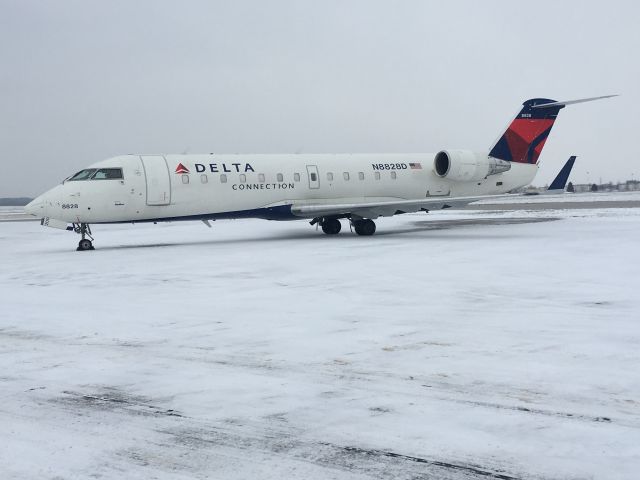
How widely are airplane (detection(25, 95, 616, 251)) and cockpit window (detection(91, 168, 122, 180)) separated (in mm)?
29

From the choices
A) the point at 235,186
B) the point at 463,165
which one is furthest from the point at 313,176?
the point at 463,165

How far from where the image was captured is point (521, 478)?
354 cm

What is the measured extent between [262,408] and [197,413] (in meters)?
0.46

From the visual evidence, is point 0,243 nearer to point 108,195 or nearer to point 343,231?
point 108,195

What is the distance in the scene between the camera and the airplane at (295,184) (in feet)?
64.5

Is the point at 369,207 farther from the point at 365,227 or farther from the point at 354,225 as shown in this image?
the point at 354,225

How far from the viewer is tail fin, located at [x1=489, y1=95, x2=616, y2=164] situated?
89.8 ft

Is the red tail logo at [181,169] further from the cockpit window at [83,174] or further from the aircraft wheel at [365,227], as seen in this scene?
the aircraft wheel at [365,227]

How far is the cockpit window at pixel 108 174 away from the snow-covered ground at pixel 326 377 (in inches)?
329

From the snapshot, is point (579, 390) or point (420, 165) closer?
point (579, 390)

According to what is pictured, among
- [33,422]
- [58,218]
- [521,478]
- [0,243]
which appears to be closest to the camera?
[521,478]

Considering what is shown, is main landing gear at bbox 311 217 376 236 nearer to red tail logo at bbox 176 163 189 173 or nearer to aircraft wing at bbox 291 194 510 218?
aircraft wing at bbox 291 194 510 218

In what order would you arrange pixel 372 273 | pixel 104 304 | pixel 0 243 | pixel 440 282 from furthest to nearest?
pixel 0 243 → pixel 372 273 → pixel 440 282 → pixel 104 304

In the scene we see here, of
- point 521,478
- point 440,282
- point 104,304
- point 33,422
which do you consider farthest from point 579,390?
point 104,304
